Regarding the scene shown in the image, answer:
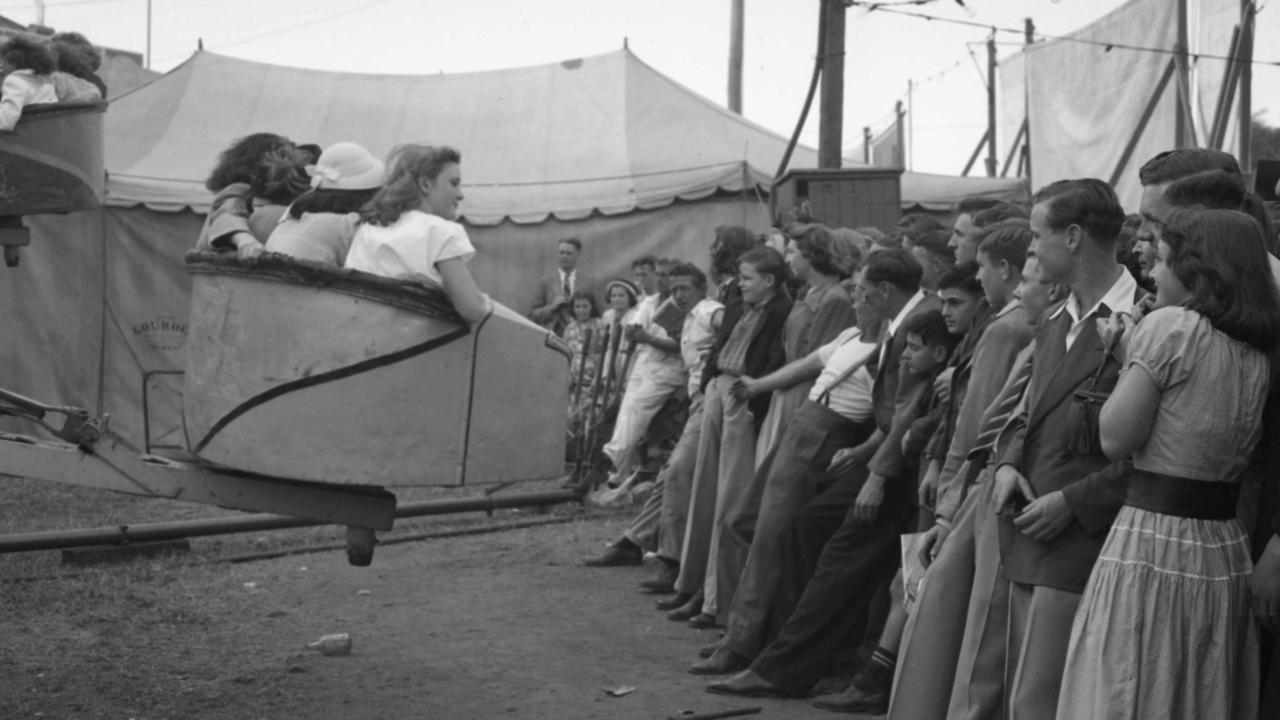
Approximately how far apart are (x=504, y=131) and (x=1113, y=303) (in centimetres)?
1381

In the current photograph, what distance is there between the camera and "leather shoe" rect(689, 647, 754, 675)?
273 inches

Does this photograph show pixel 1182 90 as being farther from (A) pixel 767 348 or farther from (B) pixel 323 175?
(B) pixel 323 175

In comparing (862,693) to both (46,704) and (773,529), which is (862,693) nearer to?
(773,529)

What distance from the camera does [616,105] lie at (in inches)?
684

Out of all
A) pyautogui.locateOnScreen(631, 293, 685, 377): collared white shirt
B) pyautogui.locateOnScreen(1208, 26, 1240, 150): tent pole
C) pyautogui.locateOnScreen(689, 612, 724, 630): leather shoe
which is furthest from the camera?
pyautogui.locateOnScreen(1208, 26, 1240, 150): tent pole

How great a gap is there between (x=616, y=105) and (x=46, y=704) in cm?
1204

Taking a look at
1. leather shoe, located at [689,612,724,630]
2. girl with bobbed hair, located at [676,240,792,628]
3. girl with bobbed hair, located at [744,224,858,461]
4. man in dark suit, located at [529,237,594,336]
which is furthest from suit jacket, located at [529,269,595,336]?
girl with bobbed hair, located at [744,224,858,461]

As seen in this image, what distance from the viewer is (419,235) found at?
5.20 metres

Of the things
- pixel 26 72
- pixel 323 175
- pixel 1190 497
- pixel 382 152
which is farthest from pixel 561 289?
pixel 1190 497

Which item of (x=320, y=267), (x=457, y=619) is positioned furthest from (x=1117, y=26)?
(x=320, y=267)

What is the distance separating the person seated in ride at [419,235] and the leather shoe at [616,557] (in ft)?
16.4

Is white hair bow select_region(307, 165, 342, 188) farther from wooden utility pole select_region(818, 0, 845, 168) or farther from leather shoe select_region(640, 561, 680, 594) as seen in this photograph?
wooden utility pole select_region(818, 0, 845, 168)

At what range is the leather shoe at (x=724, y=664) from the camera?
694 centimetres

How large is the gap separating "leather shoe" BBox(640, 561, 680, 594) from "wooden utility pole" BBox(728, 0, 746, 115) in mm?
17649
